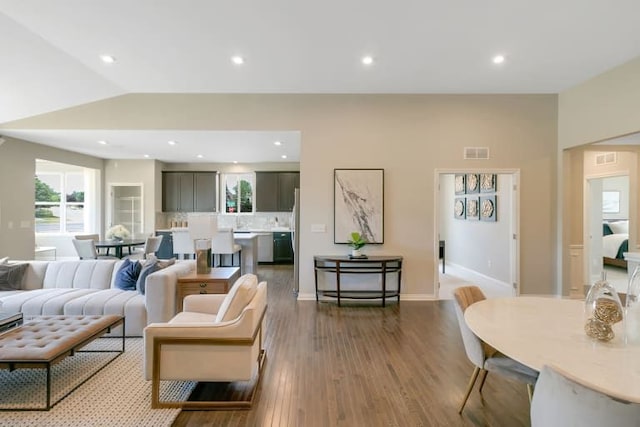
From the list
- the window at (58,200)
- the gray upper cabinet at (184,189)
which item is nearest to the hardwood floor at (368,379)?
the gray upper cabinet at (184,189)

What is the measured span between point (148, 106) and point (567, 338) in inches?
233

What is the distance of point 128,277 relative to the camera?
3947mm

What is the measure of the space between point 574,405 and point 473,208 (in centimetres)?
657

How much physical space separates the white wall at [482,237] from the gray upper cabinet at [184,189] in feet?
20.6

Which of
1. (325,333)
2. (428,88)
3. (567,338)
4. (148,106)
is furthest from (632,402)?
(148,106)

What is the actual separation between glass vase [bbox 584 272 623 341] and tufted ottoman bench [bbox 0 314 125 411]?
336 cm

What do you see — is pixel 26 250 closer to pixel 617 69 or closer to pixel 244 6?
pixel 244 6

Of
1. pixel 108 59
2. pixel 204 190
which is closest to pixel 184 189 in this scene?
pixel 204 190

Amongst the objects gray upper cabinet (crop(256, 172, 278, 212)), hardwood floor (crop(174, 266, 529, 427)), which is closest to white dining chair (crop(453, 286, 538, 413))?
hardwood floor (crop(174, 266, 529, 427))

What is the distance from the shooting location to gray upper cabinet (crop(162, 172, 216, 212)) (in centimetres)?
897

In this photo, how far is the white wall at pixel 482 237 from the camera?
6023 mm

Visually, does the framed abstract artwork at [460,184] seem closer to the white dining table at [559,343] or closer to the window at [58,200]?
the white dining table at [559,343]

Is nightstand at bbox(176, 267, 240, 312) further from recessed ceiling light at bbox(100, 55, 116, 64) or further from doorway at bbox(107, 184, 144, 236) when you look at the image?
doorway at bbox(107, 184, 144, 236)

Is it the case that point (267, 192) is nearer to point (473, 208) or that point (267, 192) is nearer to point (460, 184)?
point (460, 184)
